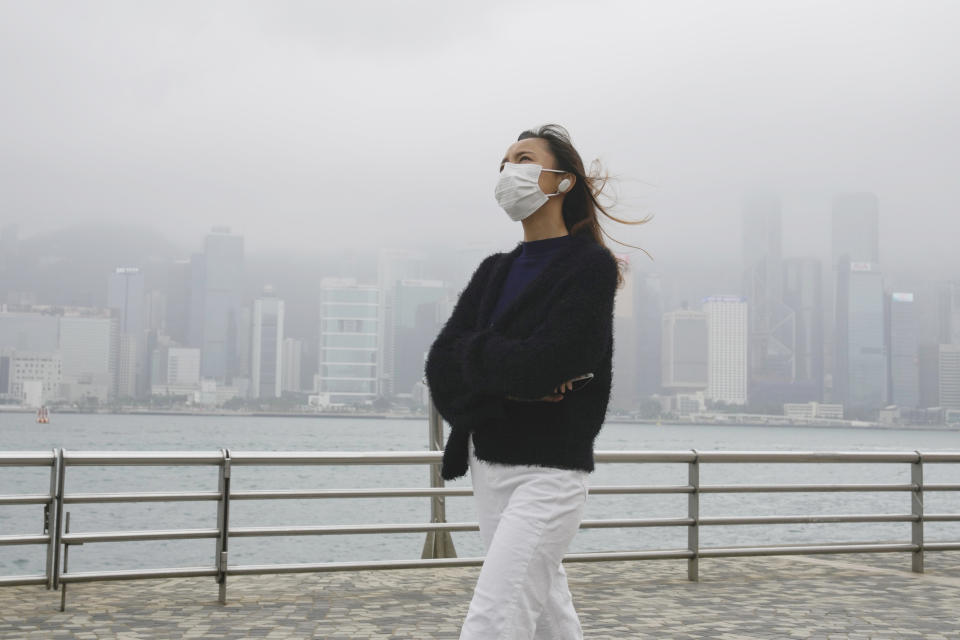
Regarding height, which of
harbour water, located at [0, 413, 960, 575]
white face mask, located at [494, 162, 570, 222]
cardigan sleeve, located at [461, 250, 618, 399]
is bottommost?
harbour water, located at [0, 413, 960, 575]

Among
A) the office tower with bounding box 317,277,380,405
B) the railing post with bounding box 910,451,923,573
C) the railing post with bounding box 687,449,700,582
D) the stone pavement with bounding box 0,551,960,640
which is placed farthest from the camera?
the office tower with bounding box 317,277,380,405

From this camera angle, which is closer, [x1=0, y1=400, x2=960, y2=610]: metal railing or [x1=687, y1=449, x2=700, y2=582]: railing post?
[x1=0, y1=400, x2=960, y2=610]: metal railing

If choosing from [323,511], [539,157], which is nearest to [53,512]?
[539,157]

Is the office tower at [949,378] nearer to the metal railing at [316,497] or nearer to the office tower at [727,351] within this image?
the office tower at [727,351]

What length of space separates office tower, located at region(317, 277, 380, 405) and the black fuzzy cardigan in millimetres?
134603

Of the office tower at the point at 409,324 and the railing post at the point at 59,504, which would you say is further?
the office tower at the point at 409,324

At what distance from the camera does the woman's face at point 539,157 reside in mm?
2834

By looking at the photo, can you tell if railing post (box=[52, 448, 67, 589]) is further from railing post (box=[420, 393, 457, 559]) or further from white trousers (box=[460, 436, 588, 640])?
white trousers (box=[460, 436, 588, 640])

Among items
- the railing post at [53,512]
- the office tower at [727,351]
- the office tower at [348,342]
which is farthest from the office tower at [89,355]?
the railing post at [53,512]

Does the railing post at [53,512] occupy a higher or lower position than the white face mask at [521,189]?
lower

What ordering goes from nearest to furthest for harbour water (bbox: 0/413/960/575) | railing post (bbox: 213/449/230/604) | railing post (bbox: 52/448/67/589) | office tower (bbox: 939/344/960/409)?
railing post (bbox: 52/448/67/589) < railing post (bbox: 213/449/230/604) < harbour water (bbox: 0/413/960/575) < office tower (bbox: 939/344/960/409)

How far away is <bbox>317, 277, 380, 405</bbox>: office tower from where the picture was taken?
14050cm

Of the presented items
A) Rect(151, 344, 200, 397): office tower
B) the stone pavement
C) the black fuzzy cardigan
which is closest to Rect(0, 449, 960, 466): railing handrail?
the stone pavement

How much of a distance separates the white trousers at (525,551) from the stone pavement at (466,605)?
92.6 inches
